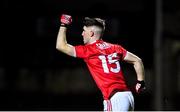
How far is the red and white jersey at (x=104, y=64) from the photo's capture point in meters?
6.76

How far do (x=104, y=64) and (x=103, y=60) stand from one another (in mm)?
45

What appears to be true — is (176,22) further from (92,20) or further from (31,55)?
(92,20)

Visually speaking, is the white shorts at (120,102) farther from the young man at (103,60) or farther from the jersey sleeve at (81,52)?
the jersey sleeve at (81,52)

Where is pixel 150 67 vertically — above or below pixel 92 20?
below

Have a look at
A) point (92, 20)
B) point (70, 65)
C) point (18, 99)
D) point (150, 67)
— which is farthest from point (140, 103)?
point (92, 20)

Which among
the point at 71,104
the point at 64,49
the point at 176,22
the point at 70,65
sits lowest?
the point at 71,104

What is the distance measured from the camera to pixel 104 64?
267 inches

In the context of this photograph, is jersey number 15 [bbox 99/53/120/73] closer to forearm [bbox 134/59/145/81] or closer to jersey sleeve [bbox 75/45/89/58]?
jersey sleeve [bbox 75/45/89/58]

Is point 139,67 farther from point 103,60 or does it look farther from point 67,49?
point 67,49

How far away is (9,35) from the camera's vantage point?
12195mm

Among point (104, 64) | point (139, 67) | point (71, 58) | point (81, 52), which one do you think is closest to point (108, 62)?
point (104, 64)

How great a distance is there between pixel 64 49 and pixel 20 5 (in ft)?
18.3

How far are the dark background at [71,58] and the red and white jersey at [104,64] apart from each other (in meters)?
5.21

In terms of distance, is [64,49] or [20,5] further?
[20,5]
